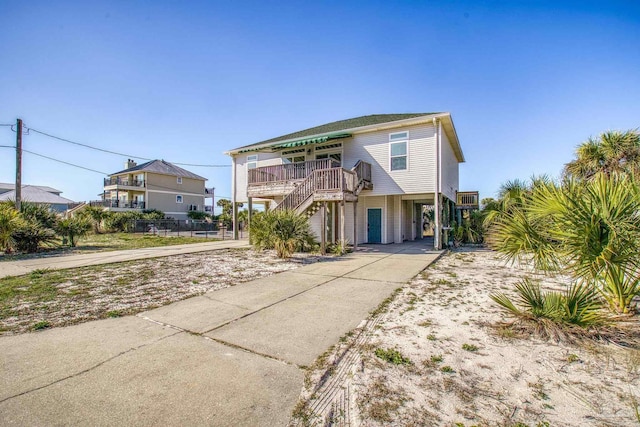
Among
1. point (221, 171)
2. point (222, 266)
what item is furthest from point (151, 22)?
point (221, 171)

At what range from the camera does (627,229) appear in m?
3.23

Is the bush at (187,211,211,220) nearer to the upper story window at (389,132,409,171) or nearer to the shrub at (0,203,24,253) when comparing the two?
the shrub at (0,203,24,253)

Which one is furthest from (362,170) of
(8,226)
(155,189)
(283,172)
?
(155,189)

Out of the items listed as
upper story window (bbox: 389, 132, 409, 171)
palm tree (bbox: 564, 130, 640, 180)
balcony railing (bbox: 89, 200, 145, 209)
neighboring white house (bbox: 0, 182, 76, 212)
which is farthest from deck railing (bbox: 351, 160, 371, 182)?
neighboring white house (bbox: 0, 182, 76, 212)

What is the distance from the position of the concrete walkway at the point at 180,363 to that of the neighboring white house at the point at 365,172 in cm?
722

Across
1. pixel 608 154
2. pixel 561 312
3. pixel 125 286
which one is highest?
pixel 608 154

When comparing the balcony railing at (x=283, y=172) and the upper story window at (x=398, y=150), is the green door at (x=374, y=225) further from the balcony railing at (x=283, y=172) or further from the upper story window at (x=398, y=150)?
the balcony railing at (x=283, y=172)

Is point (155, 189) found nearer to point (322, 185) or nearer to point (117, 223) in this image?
point (117, 223)

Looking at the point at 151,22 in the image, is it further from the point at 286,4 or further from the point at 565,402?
the point at 565,402

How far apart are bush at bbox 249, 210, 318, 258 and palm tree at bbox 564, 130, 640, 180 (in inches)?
461

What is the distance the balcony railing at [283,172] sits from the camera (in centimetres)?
1359

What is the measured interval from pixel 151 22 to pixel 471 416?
1304 cm

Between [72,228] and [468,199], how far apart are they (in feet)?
72.5

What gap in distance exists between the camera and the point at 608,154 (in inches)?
491
